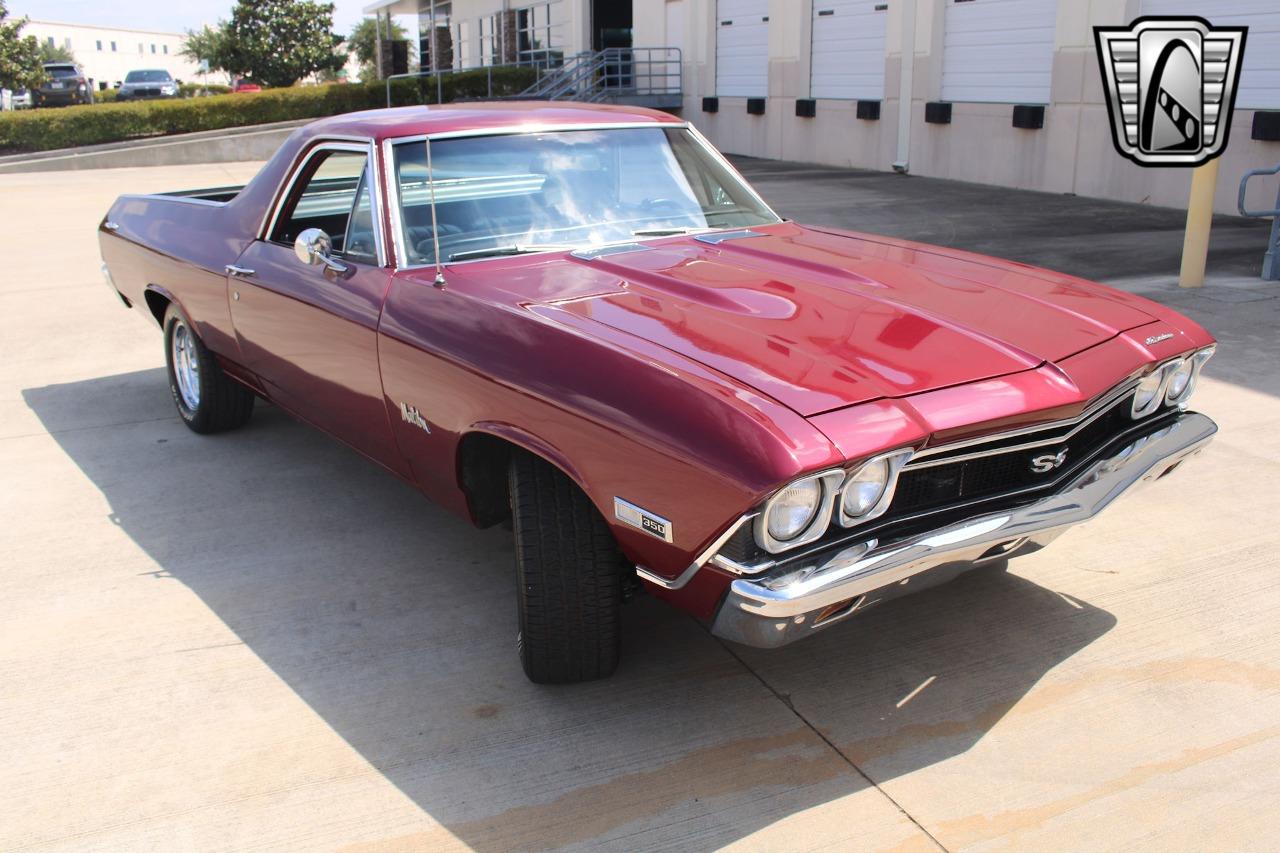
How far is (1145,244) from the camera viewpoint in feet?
33.2

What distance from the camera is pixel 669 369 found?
2732 mm

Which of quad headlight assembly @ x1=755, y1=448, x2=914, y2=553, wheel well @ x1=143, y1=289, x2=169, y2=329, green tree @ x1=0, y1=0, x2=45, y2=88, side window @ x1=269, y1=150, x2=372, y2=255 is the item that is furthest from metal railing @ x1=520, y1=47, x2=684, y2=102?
quad headlight assembly @ x1=755, y1=448, x2=914, y2=553

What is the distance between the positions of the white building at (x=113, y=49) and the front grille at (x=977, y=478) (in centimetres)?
8674

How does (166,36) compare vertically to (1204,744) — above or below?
above

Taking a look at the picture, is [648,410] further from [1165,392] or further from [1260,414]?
[1260,414]

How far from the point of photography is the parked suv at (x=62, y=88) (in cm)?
3341

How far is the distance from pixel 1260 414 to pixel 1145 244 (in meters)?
5.20

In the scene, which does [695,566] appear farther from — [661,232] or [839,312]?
[661,232]

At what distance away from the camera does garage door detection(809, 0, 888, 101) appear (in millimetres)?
17219

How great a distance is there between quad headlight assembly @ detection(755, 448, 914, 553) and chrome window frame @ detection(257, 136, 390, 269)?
1.78 metres

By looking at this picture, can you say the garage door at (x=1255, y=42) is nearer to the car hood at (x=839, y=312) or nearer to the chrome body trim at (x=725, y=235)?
the car hood at (x=839, y=312)

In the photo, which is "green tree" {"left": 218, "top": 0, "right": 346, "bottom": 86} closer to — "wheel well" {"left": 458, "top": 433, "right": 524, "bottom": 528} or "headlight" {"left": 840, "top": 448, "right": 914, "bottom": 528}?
"wheel well" {"left": 458, "top": 433, "right": 524, "bottom": 528}

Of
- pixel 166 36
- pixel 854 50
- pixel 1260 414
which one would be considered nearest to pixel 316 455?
pixel 1260 414

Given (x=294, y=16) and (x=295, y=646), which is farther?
(x=294, y=16)
